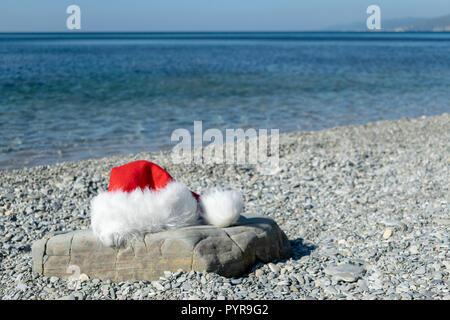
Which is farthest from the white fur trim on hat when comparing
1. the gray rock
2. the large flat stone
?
the gray rock

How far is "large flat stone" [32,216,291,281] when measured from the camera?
4.78 metres

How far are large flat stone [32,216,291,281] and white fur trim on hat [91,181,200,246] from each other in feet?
0.38

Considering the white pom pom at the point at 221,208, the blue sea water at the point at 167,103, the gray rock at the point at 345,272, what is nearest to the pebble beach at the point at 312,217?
the gray rock at the point at 345,272

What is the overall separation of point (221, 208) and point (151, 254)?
890 mm

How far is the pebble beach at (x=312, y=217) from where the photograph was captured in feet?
15.2

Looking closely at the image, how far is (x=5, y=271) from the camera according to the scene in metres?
5.30

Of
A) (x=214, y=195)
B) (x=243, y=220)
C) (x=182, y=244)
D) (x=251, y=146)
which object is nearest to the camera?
(x=182, y=244)

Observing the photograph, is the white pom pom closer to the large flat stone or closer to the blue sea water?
the large flat stone

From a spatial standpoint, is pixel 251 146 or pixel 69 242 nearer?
pixel 69 242

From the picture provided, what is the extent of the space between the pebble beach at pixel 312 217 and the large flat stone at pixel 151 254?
0.34ft

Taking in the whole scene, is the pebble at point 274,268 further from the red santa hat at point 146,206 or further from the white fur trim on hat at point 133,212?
the white fur trim on hat at point 133,212
